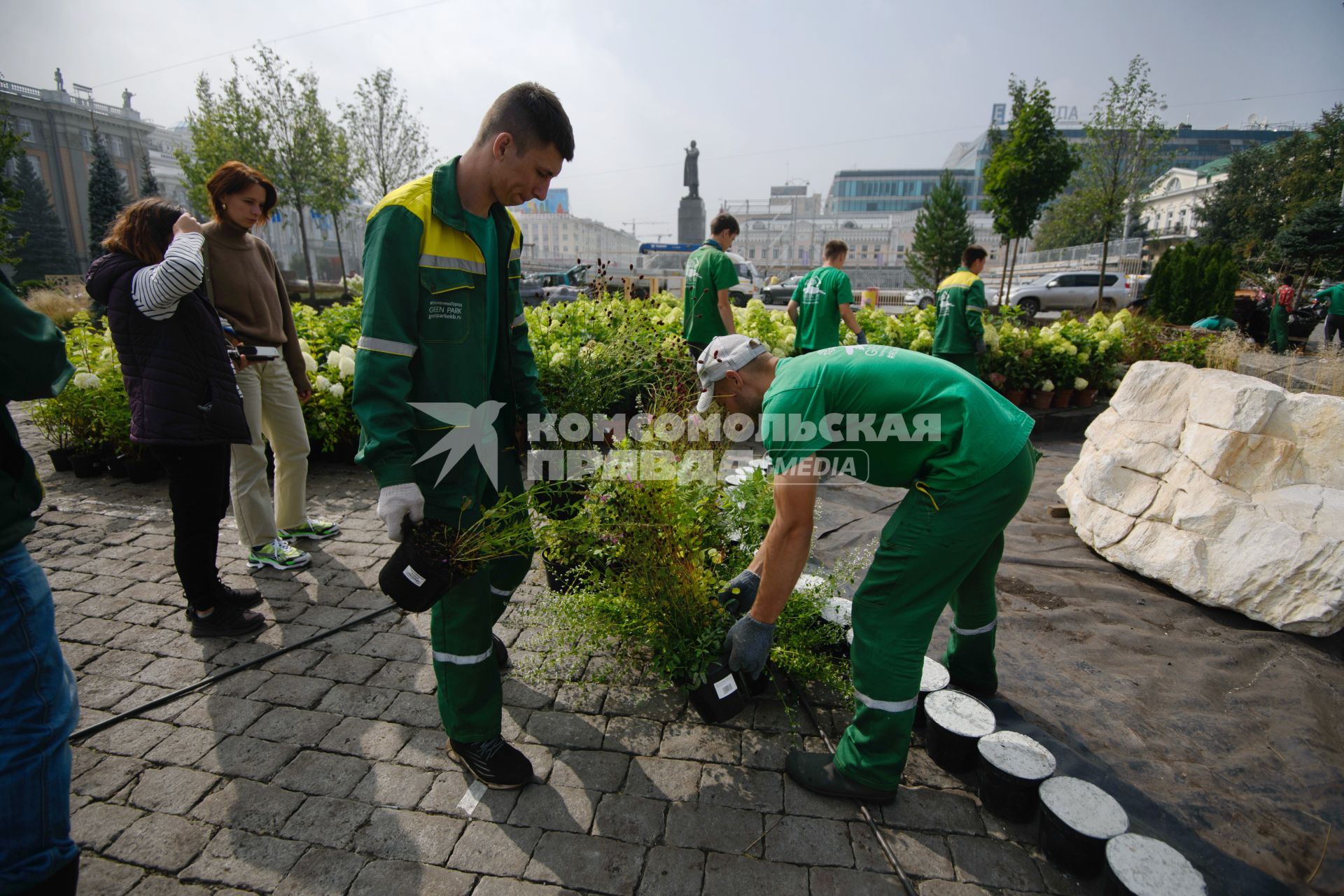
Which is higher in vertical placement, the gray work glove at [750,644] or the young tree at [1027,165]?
the young tree at [1027,165]

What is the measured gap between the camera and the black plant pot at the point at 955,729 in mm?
2322

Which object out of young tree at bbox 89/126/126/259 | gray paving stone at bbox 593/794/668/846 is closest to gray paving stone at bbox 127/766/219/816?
gray paving stone at bbox 593/794/668/846

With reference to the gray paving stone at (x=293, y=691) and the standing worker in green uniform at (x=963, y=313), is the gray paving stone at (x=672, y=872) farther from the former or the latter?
the standing worker in green uniform at (x=963, y=313)

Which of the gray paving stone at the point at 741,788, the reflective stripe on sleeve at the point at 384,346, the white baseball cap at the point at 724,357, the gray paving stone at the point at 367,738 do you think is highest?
the reflective stripe on sleeve at the point at 384,346

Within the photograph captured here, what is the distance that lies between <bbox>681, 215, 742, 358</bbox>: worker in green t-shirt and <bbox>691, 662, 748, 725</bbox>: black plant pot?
367 centimetres

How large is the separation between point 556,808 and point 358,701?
3.46ft

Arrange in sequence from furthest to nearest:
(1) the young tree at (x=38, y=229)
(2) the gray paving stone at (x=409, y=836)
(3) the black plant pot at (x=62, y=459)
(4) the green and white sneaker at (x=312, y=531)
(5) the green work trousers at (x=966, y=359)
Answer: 1. (1) the young tree at (x=38, y=229)
2. (5) the green work trousers at (x=966, y=359)
3. (3) the black plant pot at (x=62, y=459)
4. (4) the green and white sneaker at (x=312, y=531)
5. (2) the gray paving stone at (x=409, y=836)

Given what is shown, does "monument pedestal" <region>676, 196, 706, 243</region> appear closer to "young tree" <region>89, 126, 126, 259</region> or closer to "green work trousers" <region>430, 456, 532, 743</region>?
"young tree" <region>89, 126, 126, 259</region>

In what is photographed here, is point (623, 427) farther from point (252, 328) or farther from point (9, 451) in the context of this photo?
point (9, 451)

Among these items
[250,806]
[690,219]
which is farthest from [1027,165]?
[690,219]

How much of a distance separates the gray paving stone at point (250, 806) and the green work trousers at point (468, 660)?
1.82 feet

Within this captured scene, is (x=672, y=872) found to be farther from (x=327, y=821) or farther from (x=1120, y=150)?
(x=1120, y=150)

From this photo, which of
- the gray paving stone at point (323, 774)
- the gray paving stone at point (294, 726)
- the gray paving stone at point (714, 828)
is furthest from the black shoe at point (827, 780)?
the gray paving stone at point (294, 726)

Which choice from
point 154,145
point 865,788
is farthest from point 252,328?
point 154,145
